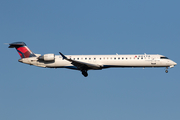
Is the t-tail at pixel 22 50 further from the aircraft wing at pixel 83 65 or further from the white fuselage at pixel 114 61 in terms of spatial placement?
the aircraft wing at pixel 83 65

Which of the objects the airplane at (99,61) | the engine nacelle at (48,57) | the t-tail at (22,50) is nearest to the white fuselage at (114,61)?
the airplane at (99,61)

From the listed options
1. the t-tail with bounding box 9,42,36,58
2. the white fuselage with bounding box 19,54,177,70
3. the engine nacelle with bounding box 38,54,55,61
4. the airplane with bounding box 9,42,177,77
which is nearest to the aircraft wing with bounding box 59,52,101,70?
the airplane with bounding box 9,42,177,77

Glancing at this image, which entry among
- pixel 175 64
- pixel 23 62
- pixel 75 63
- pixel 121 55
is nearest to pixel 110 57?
pixel 121 55

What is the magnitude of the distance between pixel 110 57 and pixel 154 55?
6.17 metres

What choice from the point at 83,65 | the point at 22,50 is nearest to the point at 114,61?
the point at 83,65

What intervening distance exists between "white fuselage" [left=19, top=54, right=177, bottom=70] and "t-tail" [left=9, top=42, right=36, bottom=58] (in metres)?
1.11

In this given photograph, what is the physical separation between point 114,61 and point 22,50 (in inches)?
518

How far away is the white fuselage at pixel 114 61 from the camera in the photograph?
3944 centimetres

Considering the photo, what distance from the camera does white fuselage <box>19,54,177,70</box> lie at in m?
39.4

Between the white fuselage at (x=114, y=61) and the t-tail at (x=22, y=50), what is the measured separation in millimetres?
1108

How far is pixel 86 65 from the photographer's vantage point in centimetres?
3844

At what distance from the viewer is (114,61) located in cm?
3944

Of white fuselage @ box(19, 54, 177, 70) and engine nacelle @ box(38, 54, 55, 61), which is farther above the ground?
engine nacelle @ box(38, 54, 55, 61)

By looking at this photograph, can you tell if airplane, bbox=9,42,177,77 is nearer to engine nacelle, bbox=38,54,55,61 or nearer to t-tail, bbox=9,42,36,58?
engine nacelle, bbox=38,54,55,61
